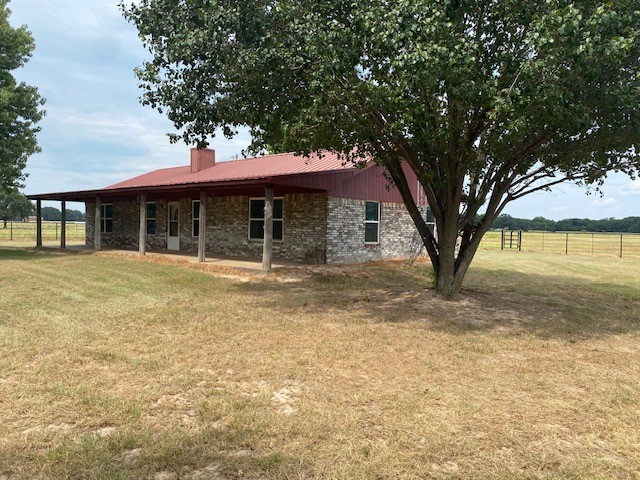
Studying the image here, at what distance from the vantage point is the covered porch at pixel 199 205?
516 inches

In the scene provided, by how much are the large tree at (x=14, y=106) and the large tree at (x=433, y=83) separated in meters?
12.9

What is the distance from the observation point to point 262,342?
19.5 ft

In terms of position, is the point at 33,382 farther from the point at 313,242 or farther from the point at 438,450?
the point at 313,242

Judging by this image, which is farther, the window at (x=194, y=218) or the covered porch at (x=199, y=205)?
the window at (x=194, y=218)

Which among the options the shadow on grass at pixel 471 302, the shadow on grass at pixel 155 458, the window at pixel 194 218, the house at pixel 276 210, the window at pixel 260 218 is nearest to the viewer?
the shadow on grass at pixel 155 458

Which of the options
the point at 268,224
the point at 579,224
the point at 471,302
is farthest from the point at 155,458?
the point at 579,224

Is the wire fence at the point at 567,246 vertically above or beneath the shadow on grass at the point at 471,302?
above

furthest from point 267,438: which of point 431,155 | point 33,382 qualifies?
point 431,155

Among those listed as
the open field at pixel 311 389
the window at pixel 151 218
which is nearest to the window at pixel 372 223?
the open field at pixel 311 389

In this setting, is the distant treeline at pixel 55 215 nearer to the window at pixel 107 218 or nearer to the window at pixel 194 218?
the window at pixel 107 218

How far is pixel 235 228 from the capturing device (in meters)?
17.3

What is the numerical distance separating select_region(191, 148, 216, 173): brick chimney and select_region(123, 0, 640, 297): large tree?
11.3 metres

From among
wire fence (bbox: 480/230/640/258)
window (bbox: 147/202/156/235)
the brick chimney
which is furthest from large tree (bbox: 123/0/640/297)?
wire fence (bbox: 480/230/640/258)

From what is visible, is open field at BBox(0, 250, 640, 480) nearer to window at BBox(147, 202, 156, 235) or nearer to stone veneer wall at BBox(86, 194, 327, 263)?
stone veneer wall at BBox(86, 194, 327, 263)
